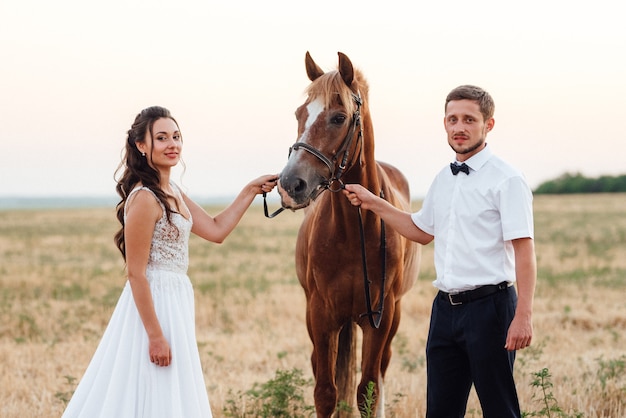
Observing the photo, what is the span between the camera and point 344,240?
4844 mm

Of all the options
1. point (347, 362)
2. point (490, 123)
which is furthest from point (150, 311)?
point (347, 362)

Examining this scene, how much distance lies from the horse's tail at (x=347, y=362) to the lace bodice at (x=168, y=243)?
236 centimetres

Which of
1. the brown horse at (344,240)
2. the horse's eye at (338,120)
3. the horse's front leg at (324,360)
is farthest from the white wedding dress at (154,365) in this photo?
the horse's front leg at (324,360)

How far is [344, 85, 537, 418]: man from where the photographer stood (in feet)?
11.0

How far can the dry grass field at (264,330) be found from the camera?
19.4 ft

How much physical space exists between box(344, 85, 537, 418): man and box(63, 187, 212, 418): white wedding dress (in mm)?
1316

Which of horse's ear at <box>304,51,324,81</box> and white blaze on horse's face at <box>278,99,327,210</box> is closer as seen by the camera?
white blaze on horse's face at <box>278,99,327,210</box>

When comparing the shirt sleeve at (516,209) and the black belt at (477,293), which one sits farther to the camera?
the black belt at (477,293)

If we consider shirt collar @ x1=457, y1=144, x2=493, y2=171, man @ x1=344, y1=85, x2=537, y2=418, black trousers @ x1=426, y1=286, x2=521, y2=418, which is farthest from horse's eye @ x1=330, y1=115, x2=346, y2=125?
black trousers @ x1=426, y1=286, x2=521, y2=418

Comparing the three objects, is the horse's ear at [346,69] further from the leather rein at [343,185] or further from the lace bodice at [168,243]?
the lace bodice at [168,243]

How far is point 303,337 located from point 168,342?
569 centimetres

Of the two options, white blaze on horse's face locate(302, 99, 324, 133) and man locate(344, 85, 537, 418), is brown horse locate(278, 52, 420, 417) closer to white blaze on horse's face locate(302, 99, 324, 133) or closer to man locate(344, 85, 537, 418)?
white blaze on horse's face locate(302, 99, 324, 133)

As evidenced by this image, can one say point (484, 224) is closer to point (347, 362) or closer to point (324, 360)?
point (324, 360)

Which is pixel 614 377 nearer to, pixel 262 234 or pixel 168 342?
pixel 168 342
